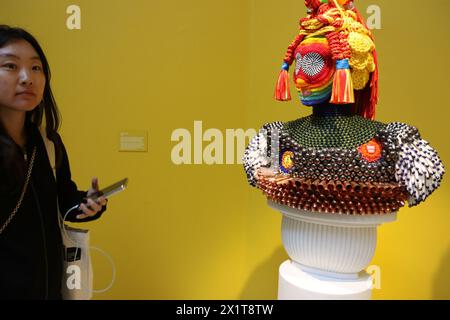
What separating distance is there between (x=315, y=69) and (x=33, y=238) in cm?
80

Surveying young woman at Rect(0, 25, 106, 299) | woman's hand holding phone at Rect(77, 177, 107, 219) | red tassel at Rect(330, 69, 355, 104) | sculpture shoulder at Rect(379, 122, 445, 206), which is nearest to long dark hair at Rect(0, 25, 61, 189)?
young woman at Rect(0, 25, 106, 299)

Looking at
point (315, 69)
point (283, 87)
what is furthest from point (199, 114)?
point (315, 69)

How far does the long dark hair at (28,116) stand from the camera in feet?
2.76

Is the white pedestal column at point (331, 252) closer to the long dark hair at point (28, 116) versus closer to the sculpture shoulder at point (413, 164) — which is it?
the sculpture shoulder at point (413, 164)

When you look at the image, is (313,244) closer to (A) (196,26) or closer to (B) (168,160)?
(B) (168,160)

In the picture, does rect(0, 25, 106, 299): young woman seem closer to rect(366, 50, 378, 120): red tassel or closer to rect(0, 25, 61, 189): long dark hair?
rect(0, 25, 61, 189): long dark hair

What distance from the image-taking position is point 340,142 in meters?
0.96

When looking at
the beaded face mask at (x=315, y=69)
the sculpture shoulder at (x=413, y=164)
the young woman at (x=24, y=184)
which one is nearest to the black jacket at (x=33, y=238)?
the young woman at (x=24, y=184)

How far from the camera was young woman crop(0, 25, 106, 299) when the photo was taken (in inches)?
32.9

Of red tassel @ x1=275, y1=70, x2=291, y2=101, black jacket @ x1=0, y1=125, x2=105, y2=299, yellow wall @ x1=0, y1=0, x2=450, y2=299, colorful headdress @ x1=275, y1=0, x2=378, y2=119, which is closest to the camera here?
black jacket @ x1=0, y1=125, x2=105, y2=299

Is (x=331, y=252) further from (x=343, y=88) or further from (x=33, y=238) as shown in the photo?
(x=33, y=238)

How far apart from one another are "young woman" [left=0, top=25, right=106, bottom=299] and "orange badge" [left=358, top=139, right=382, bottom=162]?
68 cm
